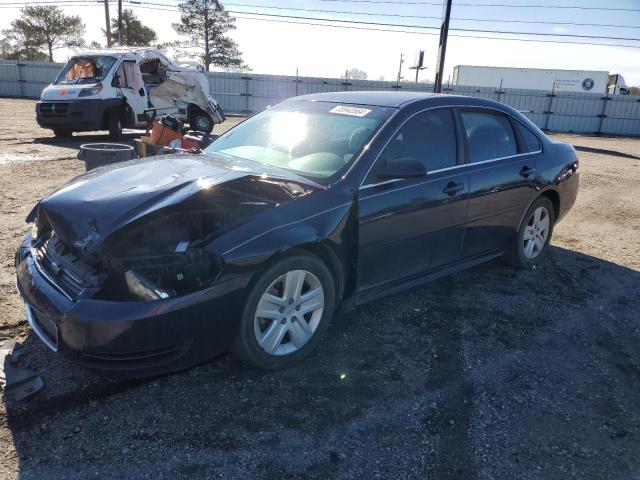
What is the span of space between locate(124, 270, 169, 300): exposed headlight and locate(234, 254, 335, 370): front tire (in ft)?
1.57

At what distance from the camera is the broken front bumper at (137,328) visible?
247 cm

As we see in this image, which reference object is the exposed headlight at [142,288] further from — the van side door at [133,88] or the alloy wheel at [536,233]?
the van side door at [133,88]

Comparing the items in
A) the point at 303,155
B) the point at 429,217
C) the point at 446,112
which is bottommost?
the point at 429,217

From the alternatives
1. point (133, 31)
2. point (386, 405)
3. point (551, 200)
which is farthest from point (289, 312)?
point (133, 31)

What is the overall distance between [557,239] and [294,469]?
507 cm

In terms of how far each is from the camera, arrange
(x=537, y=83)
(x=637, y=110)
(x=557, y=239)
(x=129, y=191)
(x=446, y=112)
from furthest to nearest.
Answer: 1. (x=537, y=83)
2. (x=637, y=110)
3. (x=557, y=239)
4. (x=446, y=112)
5. (x=129, y=191)

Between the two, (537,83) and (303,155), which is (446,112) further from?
(537,83)

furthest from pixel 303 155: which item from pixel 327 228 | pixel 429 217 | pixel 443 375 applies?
pixel 443 375

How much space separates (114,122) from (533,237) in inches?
429

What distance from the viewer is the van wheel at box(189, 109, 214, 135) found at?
49.5 ft

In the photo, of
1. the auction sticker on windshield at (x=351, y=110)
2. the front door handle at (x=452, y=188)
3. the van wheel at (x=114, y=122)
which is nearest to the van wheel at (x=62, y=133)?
the van wheel at (x=114, y=122)

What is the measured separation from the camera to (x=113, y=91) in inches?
493

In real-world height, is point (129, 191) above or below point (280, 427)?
above

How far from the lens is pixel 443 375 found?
3164mm
